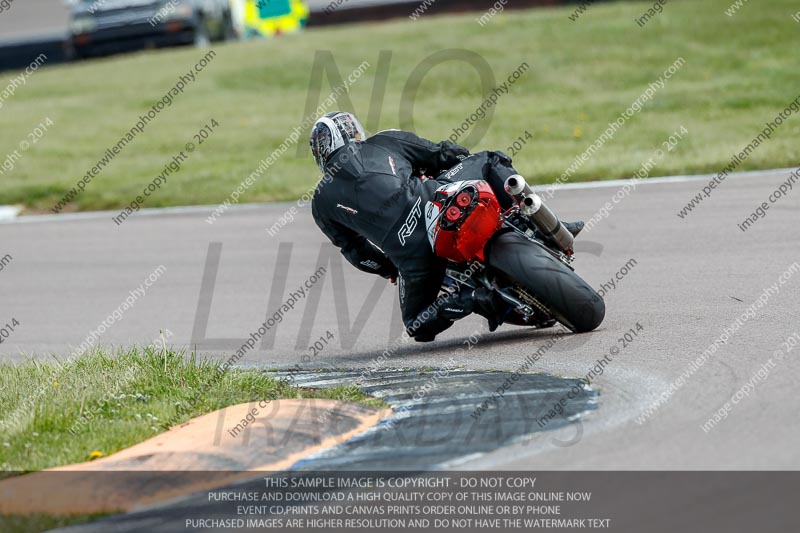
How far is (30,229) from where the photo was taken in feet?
44.3

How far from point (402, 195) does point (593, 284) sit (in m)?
2.21

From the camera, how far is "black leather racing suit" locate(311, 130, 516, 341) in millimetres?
7105

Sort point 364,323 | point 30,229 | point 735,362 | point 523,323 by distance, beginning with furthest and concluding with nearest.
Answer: point 30,229 → point 364,323 → point 523,323 → point 735,362

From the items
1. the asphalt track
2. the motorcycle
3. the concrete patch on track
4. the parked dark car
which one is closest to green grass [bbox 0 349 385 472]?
the concrete patch on track

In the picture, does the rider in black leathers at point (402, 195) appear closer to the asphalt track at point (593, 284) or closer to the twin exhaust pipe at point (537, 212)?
the asphalt track at point (593, 284)

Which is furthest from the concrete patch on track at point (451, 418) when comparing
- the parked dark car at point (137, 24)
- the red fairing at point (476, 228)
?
the parked dark car at point (137, 24)

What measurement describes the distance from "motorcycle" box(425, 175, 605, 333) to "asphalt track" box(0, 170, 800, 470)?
0.26 meters

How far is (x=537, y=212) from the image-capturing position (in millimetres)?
6664

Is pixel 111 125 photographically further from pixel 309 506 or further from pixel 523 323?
pixel 309 506

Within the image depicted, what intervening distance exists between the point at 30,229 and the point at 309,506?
10.0m

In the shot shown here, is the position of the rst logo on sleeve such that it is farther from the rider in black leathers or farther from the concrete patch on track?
the concrete patch on track

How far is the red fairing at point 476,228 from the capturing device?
6.64m

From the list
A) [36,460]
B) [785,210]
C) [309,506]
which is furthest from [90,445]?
[785,210]

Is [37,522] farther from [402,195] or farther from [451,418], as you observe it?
[402,195]
